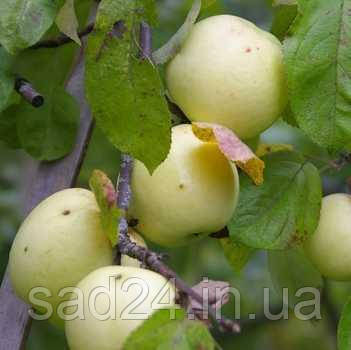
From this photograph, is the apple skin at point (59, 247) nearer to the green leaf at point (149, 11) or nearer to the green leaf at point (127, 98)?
the green leaf at point (127, 98)

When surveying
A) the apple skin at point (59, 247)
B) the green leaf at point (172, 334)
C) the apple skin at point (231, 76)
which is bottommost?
the apple skin at point (59, 247)

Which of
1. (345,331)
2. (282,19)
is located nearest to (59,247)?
(345,331)

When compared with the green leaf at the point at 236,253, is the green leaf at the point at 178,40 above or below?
above

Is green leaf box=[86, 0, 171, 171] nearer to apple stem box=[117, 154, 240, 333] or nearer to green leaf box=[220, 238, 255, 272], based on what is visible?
apple stem box=[117, 154, 240, 333]

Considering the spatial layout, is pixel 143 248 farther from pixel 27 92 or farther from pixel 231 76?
pixel 27 92

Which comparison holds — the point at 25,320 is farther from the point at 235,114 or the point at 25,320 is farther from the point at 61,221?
the point at 235,114

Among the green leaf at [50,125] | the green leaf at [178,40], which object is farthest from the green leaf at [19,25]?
the green leaf at [50,125]

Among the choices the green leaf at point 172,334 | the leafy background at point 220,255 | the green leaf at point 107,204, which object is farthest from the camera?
the leafy background at point 220,255
